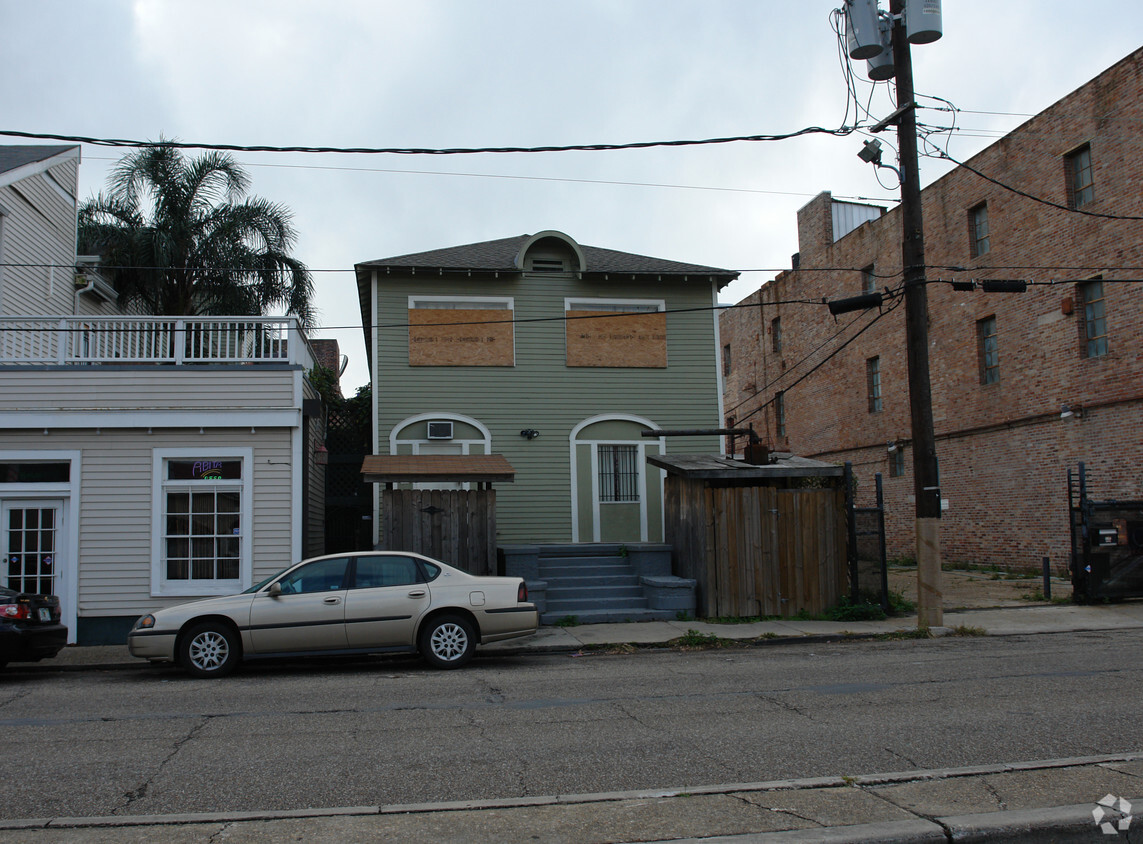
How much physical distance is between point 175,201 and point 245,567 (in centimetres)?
1162

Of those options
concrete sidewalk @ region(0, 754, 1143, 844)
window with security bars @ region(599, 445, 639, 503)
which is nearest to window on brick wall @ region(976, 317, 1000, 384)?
window with security bars @ region(599, 445, 639, 503)

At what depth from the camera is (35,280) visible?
17969mm

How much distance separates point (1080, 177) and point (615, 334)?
11864 mm

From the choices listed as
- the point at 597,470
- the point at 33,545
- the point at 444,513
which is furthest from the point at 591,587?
the point at 33,545

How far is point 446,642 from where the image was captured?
10922 mm

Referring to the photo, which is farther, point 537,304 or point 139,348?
point 537,304

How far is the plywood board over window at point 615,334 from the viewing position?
18.6 meters

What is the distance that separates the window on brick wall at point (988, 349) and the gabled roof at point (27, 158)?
22.6 metres

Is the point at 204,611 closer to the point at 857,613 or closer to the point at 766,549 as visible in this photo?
the point at 766,549

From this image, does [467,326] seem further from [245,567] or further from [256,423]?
[245,567]

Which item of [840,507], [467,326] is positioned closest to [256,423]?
[467,326]

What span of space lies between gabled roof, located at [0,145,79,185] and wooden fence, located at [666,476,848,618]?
45.5 ft

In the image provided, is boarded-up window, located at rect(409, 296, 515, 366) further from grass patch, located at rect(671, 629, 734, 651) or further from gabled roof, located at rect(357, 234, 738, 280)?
grass patch, located at rect(671, 629, 734, 651)

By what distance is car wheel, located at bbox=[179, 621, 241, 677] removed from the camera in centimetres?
1048
